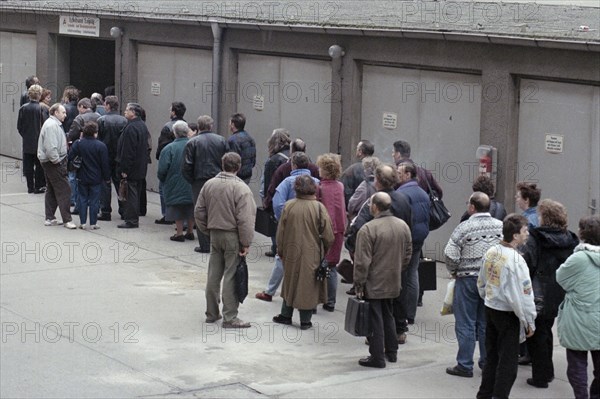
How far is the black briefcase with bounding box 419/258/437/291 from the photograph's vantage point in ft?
37.2

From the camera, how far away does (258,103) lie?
1734cm

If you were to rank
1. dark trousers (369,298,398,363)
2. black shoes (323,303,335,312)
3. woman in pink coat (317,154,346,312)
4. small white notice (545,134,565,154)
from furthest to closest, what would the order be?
small white notice (545,134,565,154)
black shoes (323,303,335,312)
woman in pink coat (317,154,346,312)
dark trousers (369,298,398,363)

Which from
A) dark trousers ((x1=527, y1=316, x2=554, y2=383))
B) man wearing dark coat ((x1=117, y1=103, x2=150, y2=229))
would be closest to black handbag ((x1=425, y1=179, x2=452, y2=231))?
dark trousers ((x1=527, y1=316, x2=554, y2=383))

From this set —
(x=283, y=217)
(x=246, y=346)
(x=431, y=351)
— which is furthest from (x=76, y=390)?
(x=431, y=351)

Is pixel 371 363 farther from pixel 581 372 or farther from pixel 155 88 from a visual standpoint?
pixel 155 88

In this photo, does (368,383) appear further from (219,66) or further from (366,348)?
(219,66)

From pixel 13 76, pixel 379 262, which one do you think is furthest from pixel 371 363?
pixel 13 76

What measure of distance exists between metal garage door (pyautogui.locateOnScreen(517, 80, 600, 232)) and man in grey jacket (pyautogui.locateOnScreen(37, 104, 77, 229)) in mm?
6160

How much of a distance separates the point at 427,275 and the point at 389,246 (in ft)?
5.48

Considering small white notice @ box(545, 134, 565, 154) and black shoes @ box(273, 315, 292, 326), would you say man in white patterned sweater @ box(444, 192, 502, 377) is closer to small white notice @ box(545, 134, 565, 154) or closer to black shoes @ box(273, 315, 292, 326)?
black shoes @ box(273, 315, 292, 326)

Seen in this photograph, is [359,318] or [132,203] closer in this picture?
[359,318]

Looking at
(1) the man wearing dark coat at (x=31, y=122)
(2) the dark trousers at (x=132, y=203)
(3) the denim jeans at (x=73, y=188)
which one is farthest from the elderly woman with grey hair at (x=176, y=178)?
(1) the man wearing dark coat at (x=31, y=122)

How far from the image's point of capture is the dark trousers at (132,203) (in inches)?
621

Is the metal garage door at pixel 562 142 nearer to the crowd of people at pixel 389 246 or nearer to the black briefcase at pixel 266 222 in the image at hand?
the crowd of people at pixel 389 246
